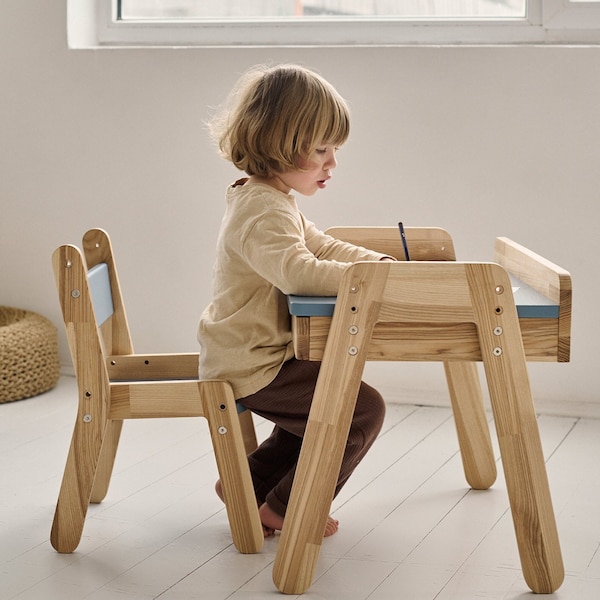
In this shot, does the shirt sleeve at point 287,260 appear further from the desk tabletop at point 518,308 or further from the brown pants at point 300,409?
the brown pants at point 300,409

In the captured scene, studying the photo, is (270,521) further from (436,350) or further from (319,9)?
(319,9)

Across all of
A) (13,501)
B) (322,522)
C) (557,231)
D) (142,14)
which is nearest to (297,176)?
(322,522)

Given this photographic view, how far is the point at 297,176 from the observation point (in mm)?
1523

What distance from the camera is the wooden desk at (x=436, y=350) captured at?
1.27 metres

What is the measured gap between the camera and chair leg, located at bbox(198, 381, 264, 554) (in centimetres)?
147

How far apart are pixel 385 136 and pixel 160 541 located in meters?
1.22

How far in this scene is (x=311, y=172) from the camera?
1.52 metres

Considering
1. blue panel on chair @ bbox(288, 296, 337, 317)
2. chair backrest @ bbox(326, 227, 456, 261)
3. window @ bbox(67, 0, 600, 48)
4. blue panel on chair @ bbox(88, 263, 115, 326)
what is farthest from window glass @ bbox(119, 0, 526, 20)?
blue panel on chair @ bbox(288, 296, 337, 317)

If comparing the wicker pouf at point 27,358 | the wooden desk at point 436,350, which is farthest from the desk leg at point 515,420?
the wicker pouf at point 27,358

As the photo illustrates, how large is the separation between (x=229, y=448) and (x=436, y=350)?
1.22 ft

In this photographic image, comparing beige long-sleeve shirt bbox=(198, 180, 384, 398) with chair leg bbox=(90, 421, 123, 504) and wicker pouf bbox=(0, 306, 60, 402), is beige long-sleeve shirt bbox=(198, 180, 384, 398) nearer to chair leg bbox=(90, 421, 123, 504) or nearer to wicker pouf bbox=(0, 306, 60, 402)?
chair leg bbox=(90, 421, 123, 504)

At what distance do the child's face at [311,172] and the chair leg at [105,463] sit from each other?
53 cm

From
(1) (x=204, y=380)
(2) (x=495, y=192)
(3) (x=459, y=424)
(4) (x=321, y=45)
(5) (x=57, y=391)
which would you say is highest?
(4) (x=321, y=45)

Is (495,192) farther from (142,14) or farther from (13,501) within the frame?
(13,501)
